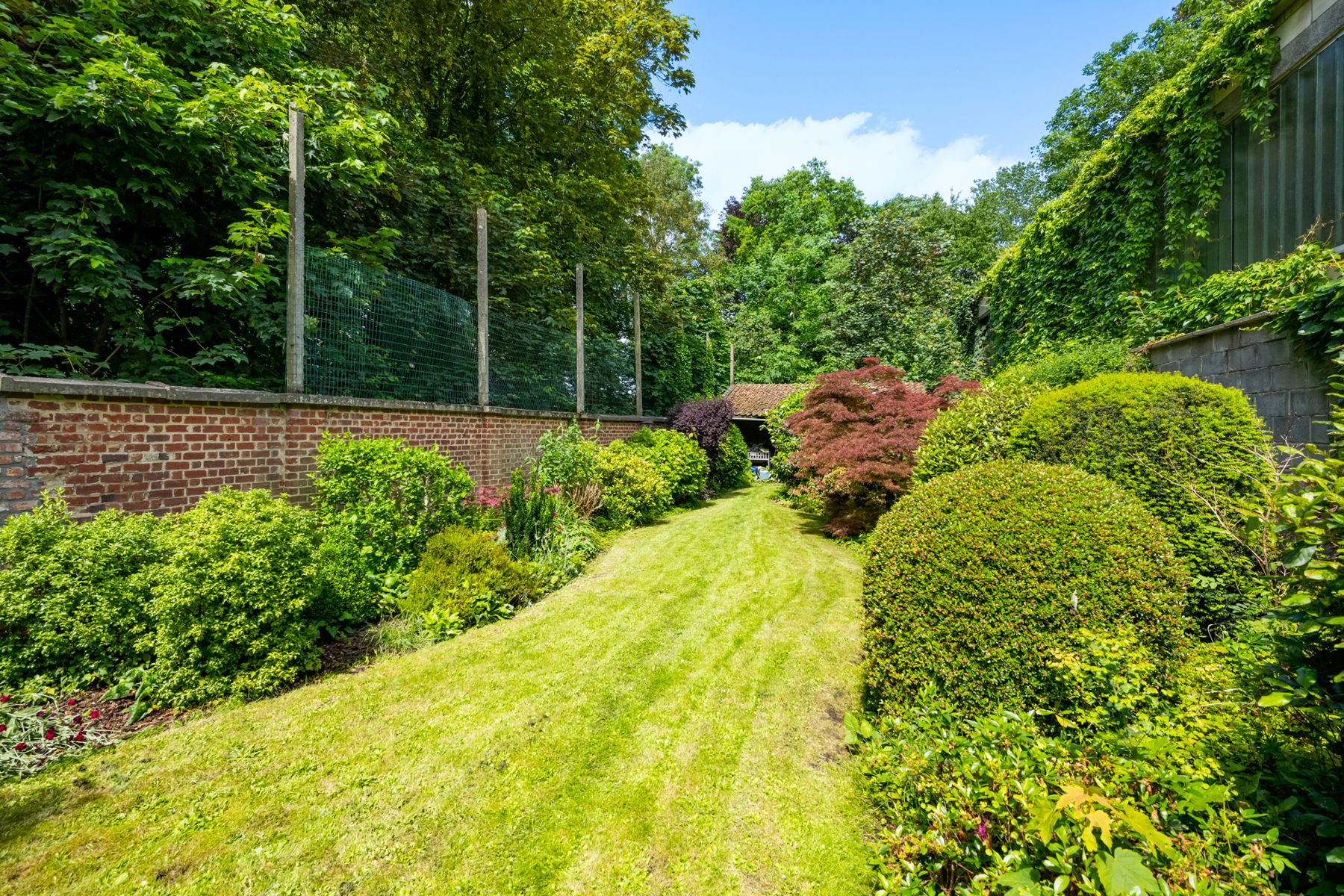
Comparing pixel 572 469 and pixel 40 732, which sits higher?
pixel 572 469

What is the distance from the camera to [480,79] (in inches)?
424

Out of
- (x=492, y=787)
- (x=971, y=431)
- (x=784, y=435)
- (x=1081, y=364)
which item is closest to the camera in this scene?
(x=492, y=787)

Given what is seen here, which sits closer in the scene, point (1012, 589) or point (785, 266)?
point (1012, 589)

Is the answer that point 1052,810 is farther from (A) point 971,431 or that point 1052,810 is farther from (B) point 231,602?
(A) point 971,431

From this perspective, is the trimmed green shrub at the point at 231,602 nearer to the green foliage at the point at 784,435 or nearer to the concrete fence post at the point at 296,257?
the concrete fence post at the point at 296,257

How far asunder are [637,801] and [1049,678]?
2.14 meters

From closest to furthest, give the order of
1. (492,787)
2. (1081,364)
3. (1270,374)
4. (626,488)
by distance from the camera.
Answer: (492,787), (1270,374), (1081,364), (626,488)

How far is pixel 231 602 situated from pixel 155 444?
1.66m

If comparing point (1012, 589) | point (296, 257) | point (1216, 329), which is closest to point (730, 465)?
point (1216, 329)

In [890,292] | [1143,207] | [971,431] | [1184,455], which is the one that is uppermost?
[890,292]

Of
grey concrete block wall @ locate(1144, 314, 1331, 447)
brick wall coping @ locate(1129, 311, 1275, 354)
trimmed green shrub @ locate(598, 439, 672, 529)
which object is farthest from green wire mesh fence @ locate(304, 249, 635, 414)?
grey concrete block wall @ locate(1144, 314, 1331, 447)

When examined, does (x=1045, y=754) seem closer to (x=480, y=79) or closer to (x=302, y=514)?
(x=302, y=514)

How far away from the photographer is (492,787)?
8.18 ft

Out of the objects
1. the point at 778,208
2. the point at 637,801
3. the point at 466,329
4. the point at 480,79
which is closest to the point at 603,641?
the point at 637,801
